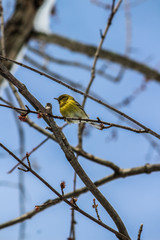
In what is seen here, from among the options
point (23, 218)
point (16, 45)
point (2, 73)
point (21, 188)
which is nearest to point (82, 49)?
point (16, 45)

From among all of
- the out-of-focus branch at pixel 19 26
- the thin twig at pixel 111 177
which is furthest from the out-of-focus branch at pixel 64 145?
the out-of-focus branch at pixel 19 26

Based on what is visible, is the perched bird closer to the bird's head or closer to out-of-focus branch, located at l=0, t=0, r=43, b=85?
the bird's head

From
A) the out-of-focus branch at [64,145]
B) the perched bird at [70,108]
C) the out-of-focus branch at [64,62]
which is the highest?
the out-of-focus branch at [64,62]

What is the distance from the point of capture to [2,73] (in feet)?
4.40

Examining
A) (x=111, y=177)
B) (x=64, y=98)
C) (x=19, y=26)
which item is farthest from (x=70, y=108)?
(x=19, y=26)

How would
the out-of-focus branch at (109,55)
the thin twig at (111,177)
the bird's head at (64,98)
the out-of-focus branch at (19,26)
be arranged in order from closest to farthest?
the thin twig at (111,177) < the bird's head at (64,98) < the out-of-focus branch at (19,26) < the out-of-focus branch at (109,55)

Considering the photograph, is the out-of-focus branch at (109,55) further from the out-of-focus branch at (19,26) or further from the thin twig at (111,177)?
the thin twig at (111,177)

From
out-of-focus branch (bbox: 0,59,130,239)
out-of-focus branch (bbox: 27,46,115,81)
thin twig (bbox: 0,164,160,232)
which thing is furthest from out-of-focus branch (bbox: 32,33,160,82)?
out-of-focus branch (bbox: 0,59,130,239)

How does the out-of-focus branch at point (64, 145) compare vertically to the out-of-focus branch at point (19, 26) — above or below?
below

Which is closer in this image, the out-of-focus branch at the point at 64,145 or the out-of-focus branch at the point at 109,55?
the out-of-focus branch at the point at 64,145

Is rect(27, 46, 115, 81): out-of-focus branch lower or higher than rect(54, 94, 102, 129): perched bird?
higher

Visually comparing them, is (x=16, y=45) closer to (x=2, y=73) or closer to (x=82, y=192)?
(x=82, y=192)

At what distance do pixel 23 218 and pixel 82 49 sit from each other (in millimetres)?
2622

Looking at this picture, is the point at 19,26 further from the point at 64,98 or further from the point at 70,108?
the point at 70,108
